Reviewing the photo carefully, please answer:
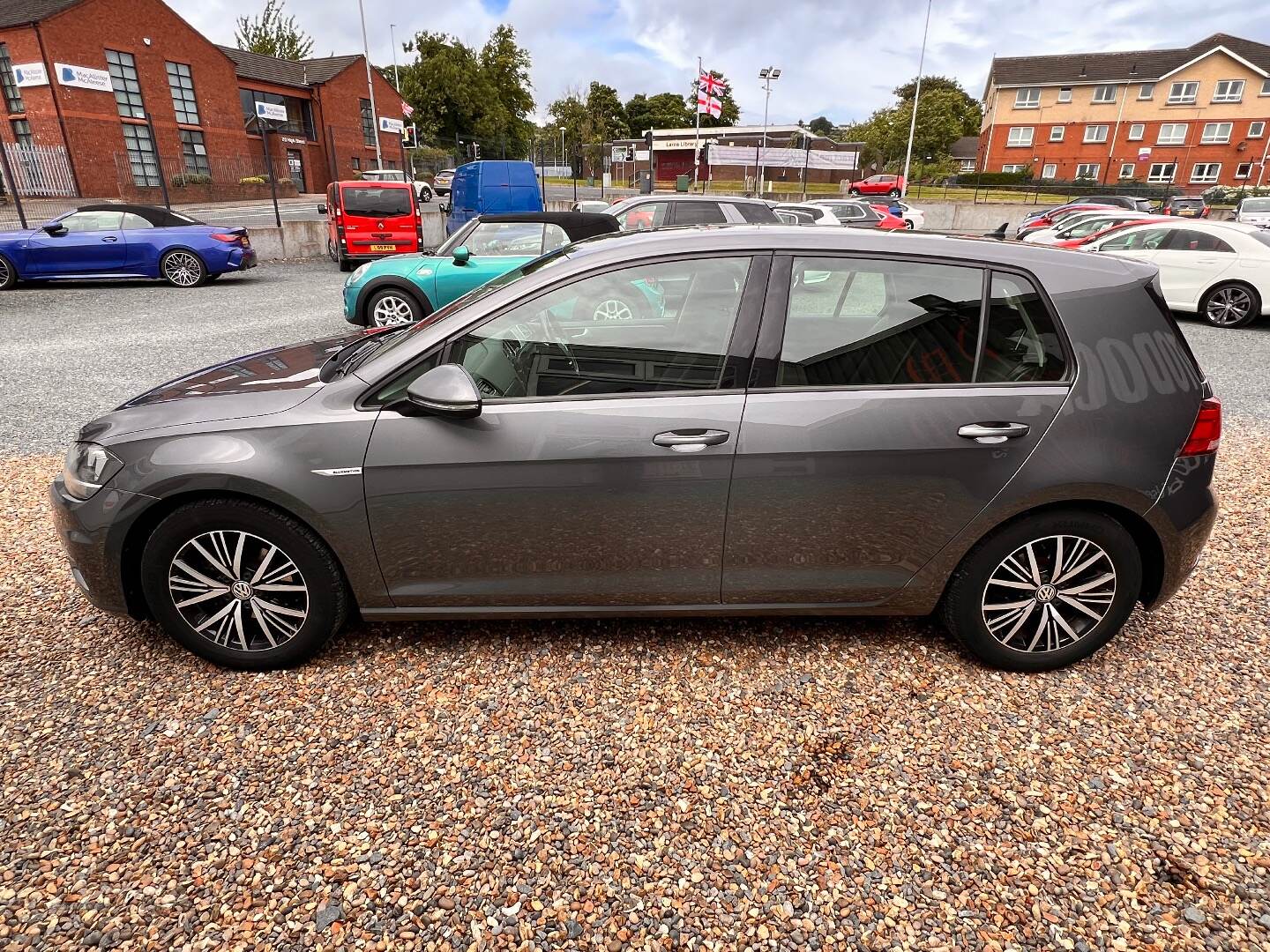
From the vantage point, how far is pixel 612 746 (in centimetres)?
259

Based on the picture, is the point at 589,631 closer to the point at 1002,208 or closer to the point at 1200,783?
the point at 1200,783

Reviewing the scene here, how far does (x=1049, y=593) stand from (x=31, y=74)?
1652 inches

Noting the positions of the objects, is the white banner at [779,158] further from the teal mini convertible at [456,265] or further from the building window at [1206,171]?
the building window at [1206,171]

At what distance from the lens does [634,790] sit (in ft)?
7.88

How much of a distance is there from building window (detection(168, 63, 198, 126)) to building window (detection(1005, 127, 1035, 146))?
57691mm

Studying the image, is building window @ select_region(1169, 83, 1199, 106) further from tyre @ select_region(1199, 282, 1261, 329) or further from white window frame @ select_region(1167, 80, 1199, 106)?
tyre @ select_region(1199, 282, 1261, 329)

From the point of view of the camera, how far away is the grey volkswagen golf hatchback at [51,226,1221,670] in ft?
8.57

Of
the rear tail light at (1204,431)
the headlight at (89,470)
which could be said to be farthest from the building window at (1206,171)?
the headlight at (89,470)

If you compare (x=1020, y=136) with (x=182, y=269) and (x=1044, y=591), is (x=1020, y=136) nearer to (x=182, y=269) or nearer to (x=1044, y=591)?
(x=182, y=269)

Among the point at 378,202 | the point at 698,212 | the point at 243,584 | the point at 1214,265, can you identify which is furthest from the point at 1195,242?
the point at 378,202

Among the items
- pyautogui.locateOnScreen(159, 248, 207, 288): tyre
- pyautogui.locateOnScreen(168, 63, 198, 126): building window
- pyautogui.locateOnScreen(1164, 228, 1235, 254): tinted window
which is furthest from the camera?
pyautogui.locateOnScreen(168, 63, 198, 126): building window

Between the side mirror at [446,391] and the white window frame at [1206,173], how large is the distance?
2701 inches

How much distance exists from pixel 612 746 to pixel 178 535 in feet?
5.87

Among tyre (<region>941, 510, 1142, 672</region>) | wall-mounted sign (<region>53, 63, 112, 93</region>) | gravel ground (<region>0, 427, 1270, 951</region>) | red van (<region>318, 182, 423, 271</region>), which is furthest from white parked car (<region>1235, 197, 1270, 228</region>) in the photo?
wall-mounted sign (<region>53, 63, 112, 93</region>)
